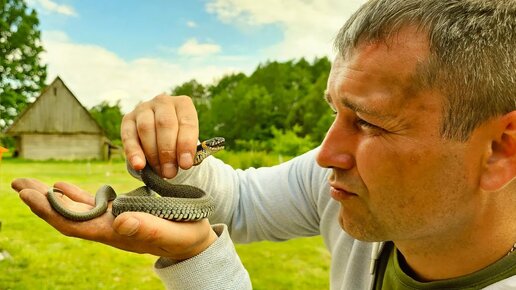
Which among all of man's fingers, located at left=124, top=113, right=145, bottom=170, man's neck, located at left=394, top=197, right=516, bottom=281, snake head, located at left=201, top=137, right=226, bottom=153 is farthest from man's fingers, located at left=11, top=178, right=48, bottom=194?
man's neck, located at left=394, top=197, right=516, bottom=281

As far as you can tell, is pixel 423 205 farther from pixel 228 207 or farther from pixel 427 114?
pixel 228 207

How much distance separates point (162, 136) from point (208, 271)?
18.4 inches

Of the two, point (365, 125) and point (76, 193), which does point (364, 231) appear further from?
point (76, 193)

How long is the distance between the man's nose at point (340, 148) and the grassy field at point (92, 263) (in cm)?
356

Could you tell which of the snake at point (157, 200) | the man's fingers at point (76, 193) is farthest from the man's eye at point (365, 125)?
the man's fingers at point (76, 193)

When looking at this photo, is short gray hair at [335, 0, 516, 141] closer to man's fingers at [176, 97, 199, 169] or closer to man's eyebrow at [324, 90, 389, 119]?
man's eyebrow at [324, 90, 389, 119]

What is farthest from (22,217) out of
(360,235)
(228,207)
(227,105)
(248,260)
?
(360,235)

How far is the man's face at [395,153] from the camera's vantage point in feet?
4.47

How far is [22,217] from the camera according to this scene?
6703 millimetres

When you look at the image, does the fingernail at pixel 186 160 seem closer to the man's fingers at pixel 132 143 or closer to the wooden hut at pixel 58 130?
the man's fingers at pixel 132 143

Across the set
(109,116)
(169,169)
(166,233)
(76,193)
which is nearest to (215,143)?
(169,169)

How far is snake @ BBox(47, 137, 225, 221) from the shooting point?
5.05ft

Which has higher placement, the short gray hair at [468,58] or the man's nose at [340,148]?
the short gray hair at [468,58]

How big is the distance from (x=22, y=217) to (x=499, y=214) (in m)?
6.56
